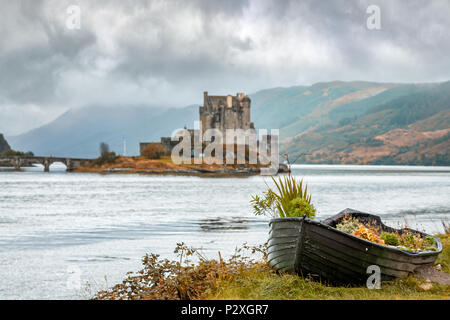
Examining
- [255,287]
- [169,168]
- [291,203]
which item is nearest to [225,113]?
[169,168]

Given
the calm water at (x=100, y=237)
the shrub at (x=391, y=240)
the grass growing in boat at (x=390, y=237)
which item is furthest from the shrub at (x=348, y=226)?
the calm water at (x=100, y=237)

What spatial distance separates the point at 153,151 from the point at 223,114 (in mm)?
24112

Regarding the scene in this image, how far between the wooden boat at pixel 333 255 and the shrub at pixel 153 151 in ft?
445

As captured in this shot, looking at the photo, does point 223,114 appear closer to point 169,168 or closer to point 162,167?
point 169,168

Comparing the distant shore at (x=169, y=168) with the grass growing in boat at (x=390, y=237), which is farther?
the distant shore at (x=169, y=168)

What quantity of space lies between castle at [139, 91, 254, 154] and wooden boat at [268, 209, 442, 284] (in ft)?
432

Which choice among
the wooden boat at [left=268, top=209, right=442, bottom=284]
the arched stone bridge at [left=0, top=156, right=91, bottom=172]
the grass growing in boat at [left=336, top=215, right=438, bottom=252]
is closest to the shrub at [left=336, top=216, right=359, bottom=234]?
the grass growing in boat at [left=336, top=215, right=438, bottom=252]

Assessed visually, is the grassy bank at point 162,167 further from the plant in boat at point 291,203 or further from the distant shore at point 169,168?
the plant in boat at point 291,203

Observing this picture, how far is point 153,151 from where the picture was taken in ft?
477

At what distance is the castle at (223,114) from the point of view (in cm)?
14338

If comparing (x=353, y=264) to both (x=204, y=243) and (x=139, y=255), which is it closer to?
(x=139, y=255)

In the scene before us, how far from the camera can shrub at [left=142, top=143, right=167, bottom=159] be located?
5714 inches

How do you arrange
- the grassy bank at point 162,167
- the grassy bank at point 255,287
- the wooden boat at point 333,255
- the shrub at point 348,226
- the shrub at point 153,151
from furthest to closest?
the shrub at point 153,151 → the grassy bank at point 162,167 → the shrub at point 348,226 → the wooden boat at point 333,255 → the grassy bank at point 255,287
